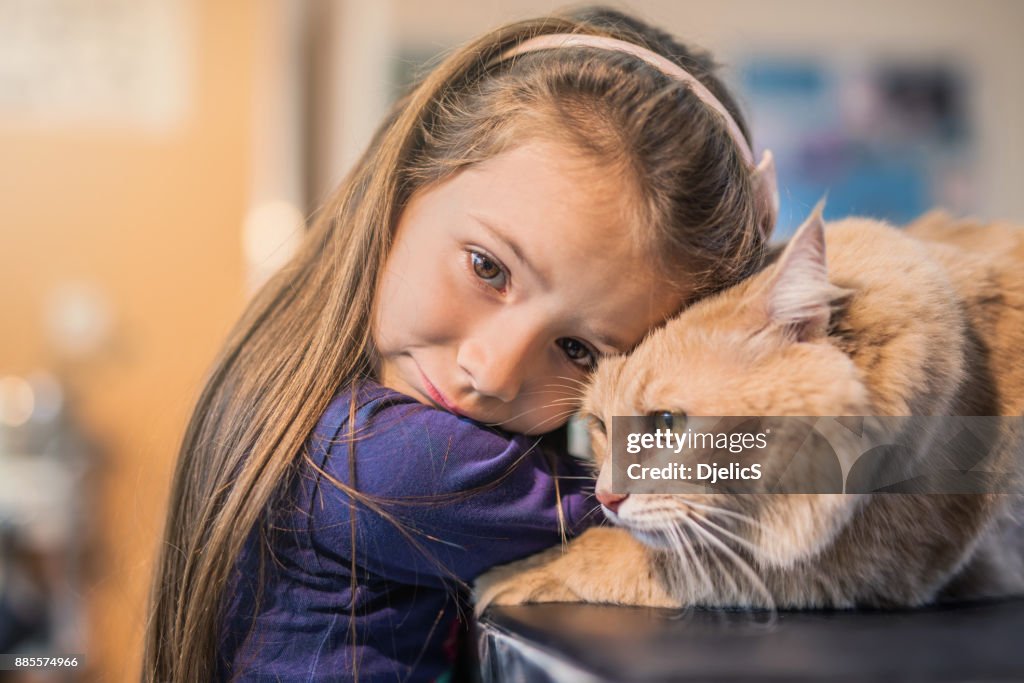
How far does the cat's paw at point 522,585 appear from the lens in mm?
717

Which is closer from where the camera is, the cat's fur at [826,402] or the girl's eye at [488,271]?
the cat's fur at [826,402]

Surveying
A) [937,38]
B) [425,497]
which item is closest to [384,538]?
[425,497]

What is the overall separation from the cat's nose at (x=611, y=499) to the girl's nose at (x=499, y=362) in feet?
0.40

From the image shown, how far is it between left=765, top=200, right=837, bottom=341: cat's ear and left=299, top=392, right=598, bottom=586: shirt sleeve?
26cm

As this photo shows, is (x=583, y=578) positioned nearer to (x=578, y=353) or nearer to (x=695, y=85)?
(x=578, y=353)

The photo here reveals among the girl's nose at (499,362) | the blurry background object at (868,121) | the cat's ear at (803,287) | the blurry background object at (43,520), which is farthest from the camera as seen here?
the blurry background object at (868,121)

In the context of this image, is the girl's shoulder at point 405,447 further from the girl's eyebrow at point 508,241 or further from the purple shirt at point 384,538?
the girl's eyebrow at point 508,241

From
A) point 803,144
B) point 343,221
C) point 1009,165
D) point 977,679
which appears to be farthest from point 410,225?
point 1009,165

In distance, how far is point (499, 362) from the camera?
2.37 feet

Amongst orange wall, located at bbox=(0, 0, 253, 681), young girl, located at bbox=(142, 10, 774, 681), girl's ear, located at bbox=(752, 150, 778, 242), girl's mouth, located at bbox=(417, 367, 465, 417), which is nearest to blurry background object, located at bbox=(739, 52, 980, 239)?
orange wall, located at bbox=(0, 0, 253, 681)

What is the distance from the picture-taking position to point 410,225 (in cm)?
81

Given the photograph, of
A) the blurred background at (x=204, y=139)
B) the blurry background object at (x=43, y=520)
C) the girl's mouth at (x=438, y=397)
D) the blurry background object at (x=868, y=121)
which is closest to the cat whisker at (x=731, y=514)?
the girl's mouth at (x=438, y=397)

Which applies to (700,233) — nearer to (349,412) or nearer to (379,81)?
(349,412)

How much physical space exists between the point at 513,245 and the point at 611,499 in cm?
25
